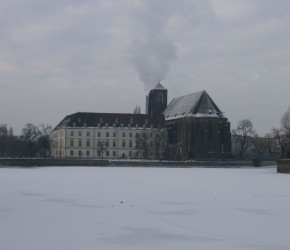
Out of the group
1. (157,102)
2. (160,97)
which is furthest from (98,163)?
(160,97)

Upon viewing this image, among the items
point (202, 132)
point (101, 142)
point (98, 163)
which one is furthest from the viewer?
point (101, 142)

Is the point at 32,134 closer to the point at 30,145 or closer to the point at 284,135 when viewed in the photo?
the point at 30,145

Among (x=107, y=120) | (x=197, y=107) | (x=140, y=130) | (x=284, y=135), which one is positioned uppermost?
(x=197, y=107)

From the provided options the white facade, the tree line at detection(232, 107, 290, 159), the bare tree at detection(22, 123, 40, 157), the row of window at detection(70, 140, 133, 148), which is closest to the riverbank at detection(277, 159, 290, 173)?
the tree line at detection(232, 107, 290, 159)

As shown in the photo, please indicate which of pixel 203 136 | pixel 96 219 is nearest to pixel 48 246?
pixel 96 219

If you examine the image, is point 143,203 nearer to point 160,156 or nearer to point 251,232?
point 251,232

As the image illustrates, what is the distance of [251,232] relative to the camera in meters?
16.6

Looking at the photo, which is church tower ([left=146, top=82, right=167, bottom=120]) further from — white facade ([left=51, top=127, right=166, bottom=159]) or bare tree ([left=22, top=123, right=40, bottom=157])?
bare tree ([left=22, top=123, right=40, bottom=157])

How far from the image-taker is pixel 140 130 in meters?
126

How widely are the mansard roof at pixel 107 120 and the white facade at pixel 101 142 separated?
97 cm

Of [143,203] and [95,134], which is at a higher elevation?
[95,134]

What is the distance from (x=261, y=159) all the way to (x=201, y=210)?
73.0 m

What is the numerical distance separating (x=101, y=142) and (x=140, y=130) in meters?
9.61

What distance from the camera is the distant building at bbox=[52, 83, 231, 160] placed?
363 feet
